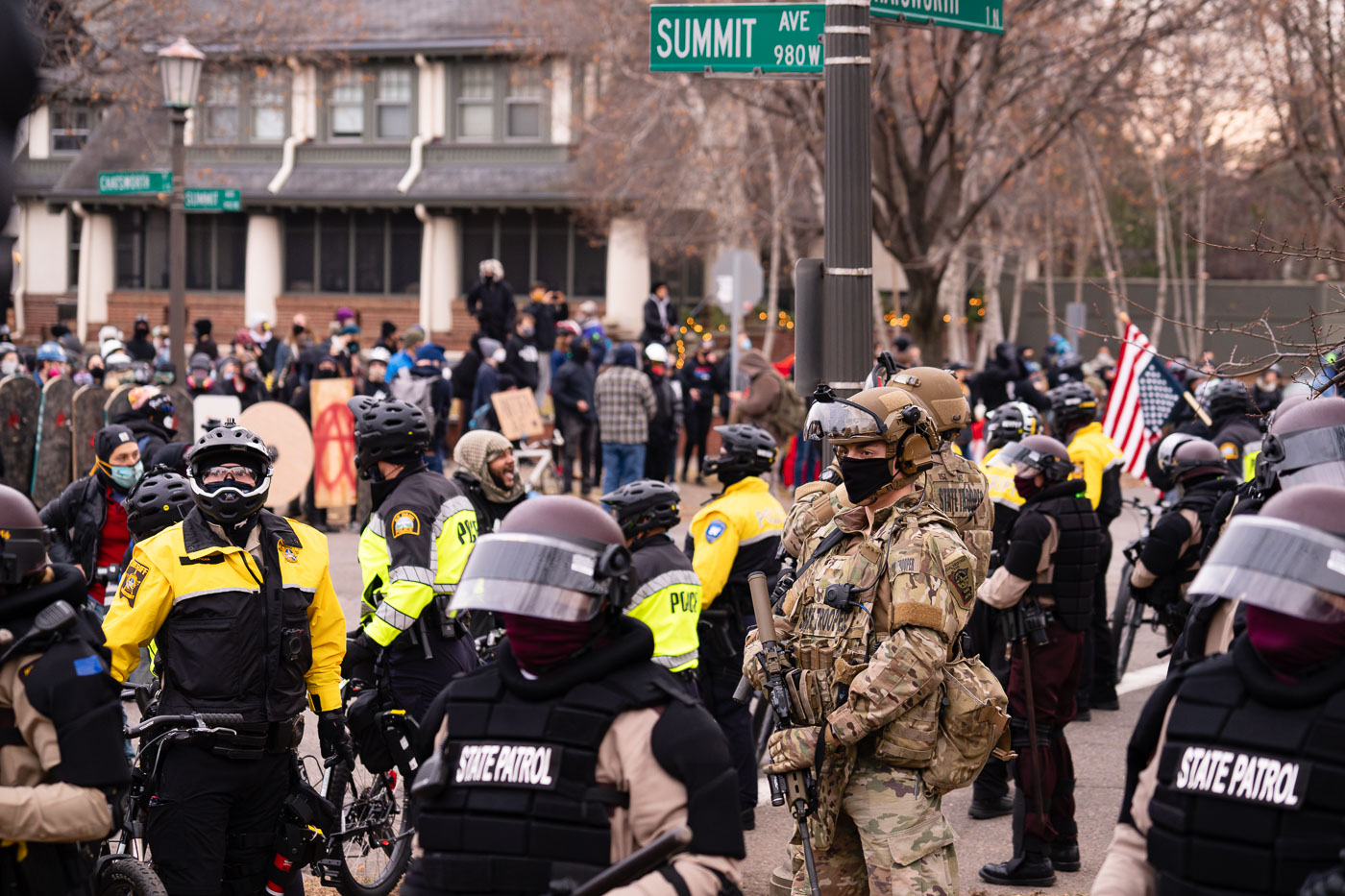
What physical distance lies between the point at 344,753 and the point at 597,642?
3.03m

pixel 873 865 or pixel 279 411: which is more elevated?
pixel 279 411

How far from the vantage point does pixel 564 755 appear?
3.29m

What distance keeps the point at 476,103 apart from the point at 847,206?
31288mm

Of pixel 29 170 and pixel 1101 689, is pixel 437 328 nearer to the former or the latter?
pixel 29 170

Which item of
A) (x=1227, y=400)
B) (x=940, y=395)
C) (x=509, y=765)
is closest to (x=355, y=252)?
(x=1227, y=400)

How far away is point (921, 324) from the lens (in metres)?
21.1

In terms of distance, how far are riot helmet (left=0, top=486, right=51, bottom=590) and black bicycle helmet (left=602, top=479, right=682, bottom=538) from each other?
3.45 m

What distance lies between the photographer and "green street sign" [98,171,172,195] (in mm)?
15703

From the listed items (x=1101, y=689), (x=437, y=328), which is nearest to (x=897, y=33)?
(x=1101, y=689)

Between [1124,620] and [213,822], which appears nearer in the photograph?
[213,822]

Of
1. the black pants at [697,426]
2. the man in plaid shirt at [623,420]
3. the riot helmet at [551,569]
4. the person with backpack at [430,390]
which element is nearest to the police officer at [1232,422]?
the man in plaid shirt at [623,420]

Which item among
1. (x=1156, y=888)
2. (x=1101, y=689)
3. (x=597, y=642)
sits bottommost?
(x=1101, y=689)

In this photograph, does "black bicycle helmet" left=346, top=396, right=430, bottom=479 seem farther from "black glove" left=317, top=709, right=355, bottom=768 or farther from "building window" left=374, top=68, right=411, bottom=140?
"building window" left=374, top=68, right=411, bottom=140

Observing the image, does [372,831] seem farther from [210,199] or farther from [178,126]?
[210,199]
